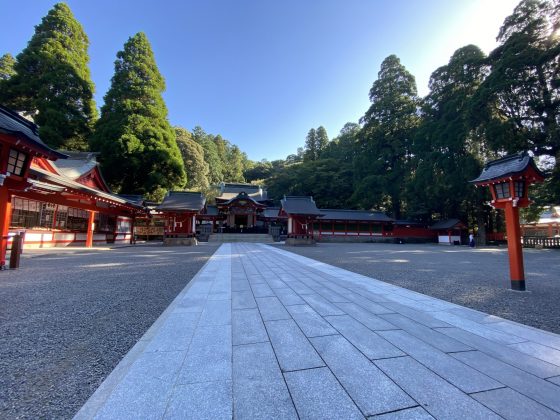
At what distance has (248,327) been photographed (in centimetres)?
291

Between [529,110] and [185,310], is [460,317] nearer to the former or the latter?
[185,310]

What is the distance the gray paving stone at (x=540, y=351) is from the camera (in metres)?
2.31

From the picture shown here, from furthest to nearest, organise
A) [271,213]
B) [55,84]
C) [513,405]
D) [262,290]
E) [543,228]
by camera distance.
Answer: [271,213] < [543,228] < [55,84] < [262,290] < [513,405]

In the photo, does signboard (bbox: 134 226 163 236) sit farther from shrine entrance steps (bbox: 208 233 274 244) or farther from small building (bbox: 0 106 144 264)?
shrine entrance steps (bbox: 208 233 274 244)

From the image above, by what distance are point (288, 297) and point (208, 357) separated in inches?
89.7

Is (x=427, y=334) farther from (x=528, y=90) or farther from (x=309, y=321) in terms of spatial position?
(x=528, y=90)

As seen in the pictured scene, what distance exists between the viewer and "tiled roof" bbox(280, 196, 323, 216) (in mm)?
21234

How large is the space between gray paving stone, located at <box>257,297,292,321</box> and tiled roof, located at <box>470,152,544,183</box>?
5.68m

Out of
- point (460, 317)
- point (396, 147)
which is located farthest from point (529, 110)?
point (460, 317)

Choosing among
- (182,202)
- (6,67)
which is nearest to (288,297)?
(182,202)

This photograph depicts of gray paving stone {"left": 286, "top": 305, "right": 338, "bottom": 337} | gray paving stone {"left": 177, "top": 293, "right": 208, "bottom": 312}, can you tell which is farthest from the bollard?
gray paving stone {"left": 286, "top": 305, "right": 338, "bottom": 337}

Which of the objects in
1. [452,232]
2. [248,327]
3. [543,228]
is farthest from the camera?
[543,228]

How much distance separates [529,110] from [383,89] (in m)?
14.7

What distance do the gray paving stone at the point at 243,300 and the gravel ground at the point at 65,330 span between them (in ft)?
3.41
